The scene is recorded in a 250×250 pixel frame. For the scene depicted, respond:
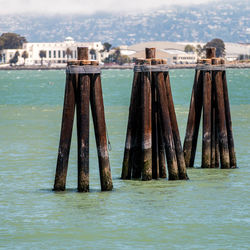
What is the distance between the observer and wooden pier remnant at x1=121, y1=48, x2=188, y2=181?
75.3ft

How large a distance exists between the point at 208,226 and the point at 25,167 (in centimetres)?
1155

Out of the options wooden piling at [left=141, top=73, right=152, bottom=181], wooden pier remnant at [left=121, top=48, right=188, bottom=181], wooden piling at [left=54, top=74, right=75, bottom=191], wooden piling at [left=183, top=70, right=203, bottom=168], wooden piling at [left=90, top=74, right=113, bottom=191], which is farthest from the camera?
wooden piling at [left=183, top=70, right=203, bottom=168]

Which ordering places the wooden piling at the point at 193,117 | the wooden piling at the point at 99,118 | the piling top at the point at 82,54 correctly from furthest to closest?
the wooden piling at the point at 193,117
the piling top at the point at 82,54
the wooden piling at the point at 99,118

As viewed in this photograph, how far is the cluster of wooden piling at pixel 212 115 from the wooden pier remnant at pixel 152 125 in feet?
8.19

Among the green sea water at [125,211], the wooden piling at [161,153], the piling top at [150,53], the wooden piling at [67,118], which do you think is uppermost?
the piling top at [150,53]

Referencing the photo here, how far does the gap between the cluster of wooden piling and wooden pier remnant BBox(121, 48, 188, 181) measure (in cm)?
250

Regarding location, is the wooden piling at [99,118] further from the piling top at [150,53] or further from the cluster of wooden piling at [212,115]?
the cluster of wooden piling at [212,115]

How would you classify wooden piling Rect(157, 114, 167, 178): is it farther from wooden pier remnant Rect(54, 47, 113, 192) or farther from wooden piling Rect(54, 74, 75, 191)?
wooden piling Rect(54, 74, 75, 191)

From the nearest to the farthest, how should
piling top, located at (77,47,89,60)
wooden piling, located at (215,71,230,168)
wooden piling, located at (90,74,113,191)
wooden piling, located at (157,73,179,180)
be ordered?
wooden piling, located at (90,74,113,191), piling top, located at (77,47,89,60), wooden piling, located at (157,73,179,180), wooden piling, located at (215,71,230,168)

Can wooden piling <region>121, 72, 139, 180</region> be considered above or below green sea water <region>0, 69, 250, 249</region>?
above

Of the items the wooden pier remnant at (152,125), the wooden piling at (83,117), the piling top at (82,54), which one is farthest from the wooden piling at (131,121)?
the wooden piling at (83,117)

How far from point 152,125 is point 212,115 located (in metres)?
3.21

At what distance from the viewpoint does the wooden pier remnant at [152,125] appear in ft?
75.3

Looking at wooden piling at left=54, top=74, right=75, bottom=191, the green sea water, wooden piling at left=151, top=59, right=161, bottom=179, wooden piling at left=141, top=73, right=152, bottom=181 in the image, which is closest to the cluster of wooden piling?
the green sea water
